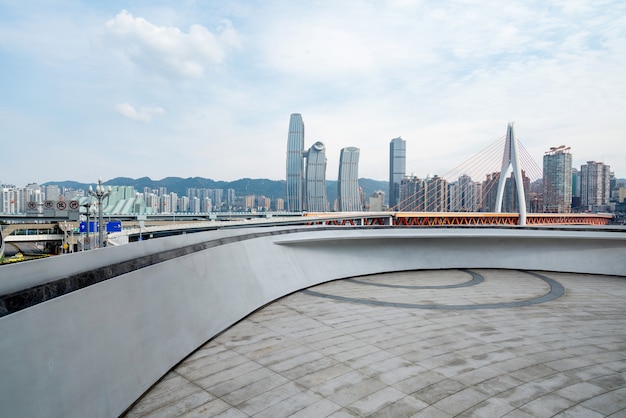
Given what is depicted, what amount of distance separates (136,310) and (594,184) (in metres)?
126

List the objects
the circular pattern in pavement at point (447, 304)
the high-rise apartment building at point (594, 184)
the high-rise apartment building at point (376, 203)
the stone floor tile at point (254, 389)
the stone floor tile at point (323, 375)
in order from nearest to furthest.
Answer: the stone floor tile at point (254, 389) < the stone floor tile at point (323, 375) < the circular pattern in pavement at point (447, 304) < the high-rise apartment building at point (594, 184) < the high-rise apartment building at point (376, 203)

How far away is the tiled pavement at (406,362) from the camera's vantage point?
4312 mm

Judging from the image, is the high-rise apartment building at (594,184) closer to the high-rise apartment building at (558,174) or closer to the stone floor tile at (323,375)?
the high-rise apartment building at (558,174)

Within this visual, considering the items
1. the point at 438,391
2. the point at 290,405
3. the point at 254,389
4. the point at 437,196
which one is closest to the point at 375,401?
the point at 438,391

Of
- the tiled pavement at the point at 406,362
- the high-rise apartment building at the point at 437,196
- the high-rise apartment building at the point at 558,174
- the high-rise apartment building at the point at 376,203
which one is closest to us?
the tiled pavement at the point at 406,362

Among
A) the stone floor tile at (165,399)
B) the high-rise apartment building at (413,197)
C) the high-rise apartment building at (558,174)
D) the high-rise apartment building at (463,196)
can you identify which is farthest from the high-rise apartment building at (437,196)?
the stone floor tile at (165,399)

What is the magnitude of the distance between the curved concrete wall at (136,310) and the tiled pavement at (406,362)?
0.41 m

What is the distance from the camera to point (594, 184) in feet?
334

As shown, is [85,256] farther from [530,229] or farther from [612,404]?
[530,229]

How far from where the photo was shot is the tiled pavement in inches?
170

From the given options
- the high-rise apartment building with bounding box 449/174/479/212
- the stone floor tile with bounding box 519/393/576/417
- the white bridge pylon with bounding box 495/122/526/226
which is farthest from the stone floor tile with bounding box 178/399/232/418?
the high-rise apartment building with bounding box 449/174/479/212

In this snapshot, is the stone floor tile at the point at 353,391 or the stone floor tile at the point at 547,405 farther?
the stone floor tile at the point at 353,391

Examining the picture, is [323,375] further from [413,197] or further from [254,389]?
[413,197]

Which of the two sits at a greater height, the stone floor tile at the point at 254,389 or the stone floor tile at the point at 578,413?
the stone floor tile at the point at 254,389
